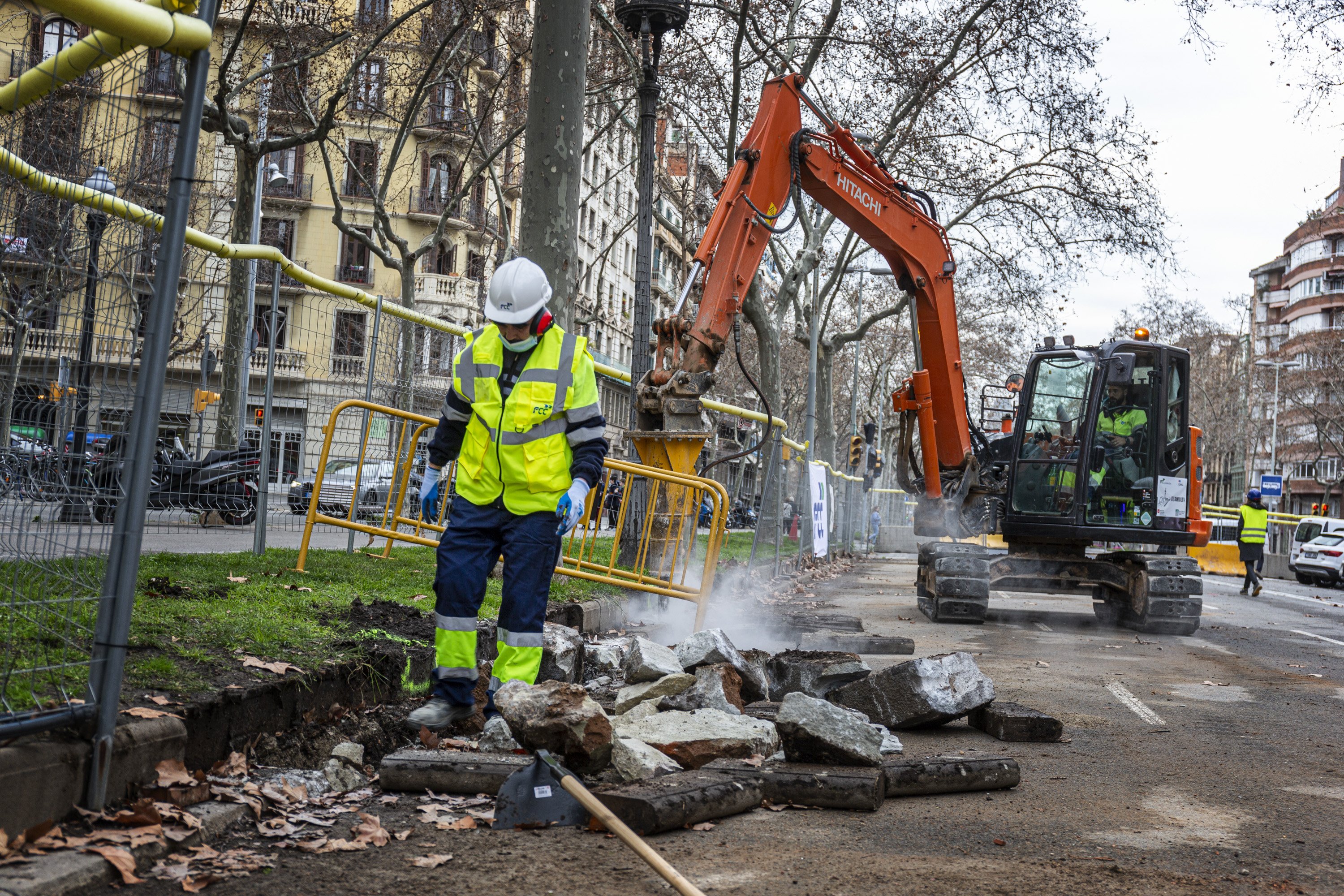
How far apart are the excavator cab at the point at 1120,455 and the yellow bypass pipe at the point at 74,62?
1138 centimetres

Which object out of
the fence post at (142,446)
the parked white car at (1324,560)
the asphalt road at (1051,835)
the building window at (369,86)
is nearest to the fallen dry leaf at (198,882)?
the asphalt road at (1051,835)

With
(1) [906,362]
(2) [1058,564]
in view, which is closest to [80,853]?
(2) [1058,564]

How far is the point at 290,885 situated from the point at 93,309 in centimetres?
193

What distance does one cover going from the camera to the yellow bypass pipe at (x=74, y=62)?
342 cm

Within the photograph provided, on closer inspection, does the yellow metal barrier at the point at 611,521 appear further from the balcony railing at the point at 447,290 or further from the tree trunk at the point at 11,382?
the balcony railing at the point at 447,290

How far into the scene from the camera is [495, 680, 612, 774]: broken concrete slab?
441 centimetres

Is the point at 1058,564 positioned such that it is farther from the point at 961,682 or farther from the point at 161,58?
the point at 161,58

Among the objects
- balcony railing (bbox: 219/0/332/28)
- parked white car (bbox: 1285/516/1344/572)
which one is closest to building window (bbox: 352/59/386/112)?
balcony railing (bbox: 219/0/332/28)

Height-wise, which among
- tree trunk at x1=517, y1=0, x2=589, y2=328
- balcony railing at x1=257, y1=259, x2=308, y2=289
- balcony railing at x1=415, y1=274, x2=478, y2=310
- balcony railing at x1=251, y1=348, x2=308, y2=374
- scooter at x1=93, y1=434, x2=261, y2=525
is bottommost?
scooter at x1=93, y1=434, x2=261, y2=525

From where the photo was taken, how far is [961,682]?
20.0 ft

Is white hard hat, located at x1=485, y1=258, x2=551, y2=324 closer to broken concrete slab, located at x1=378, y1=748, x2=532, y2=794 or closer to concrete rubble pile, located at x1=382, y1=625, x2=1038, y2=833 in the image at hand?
concrete rubble pile, located at x1=382, y1=625, x2=1038, y2=833

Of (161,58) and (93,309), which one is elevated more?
(161,58)

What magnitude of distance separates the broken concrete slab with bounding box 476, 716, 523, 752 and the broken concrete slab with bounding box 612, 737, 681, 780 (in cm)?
39

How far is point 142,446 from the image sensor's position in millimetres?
3539
